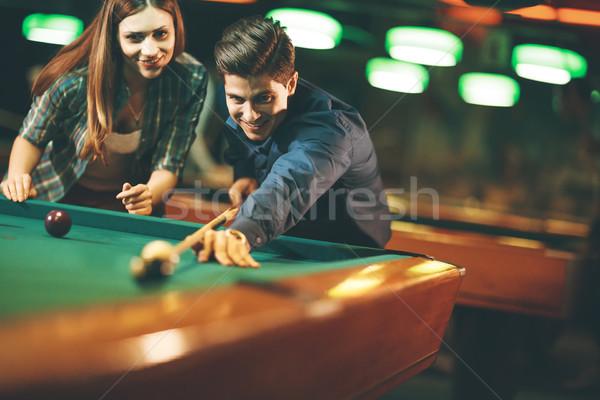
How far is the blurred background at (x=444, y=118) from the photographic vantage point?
4797mm

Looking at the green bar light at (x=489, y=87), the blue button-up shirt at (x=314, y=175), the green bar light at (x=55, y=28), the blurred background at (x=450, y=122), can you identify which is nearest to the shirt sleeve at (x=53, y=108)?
the blue button-up shirt at (x=314, y=175)

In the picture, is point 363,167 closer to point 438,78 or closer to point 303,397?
point 303,397

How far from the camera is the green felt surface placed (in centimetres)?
87

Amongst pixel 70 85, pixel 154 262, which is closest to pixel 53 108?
pixel 70 85

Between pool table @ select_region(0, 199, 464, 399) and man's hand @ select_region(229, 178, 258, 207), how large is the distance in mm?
713

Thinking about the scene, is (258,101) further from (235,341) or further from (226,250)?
(235,341)

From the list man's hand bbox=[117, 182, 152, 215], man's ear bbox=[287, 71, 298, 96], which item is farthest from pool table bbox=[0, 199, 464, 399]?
man's ear bbox=[287, 71, 298, 96]

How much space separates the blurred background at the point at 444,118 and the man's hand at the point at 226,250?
3.07m

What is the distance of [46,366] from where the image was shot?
63 cm

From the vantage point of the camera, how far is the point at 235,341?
821 mm

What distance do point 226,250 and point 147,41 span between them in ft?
3.96

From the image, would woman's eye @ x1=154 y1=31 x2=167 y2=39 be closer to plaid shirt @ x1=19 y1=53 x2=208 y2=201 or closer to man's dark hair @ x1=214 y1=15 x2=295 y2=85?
plaid shirt @ x1=19 y1=53 x2=208 y2=201

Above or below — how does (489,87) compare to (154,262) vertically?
above

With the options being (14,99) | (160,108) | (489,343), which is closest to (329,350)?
(160,108)
